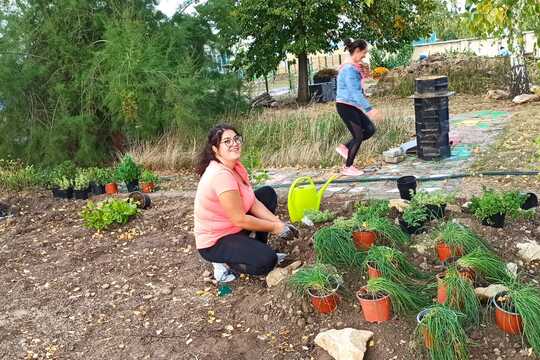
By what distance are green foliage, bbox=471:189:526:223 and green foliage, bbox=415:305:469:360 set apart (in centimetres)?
138

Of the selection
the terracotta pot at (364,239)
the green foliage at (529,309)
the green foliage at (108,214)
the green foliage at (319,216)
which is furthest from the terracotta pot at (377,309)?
the green foliage at (108,214)

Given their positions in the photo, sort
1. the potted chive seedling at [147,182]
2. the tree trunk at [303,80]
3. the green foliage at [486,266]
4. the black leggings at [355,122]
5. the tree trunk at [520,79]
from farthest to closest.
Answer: the tree trunk at [303,80]
the tree trunk at [520,79]
the potted chive seedling at [147,182]
the black leggings at [355,122]
the green foliage at [486,266]

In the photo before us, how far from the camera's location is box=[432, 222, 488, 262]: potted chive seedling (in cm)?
334

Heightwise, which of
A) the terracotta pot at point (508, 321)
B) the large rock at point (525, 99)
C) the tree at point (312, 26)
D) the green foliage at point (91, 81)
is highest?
the tree at point (312, 26)

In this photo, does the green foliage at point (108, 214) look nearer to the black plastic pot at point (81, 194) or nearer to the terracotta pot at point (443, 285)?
the black plastic pot at point (81, 194)

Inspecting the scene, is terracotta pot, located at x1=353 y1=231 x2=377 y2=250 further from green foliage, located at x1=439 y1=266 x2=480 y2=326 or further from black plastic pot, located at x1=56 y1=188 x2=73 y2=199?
black plastic pot, located at x1=56 y1=188 x2=73 y2=199

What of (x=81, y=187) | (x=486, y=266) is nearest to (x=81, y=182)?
(x=81, y=187)

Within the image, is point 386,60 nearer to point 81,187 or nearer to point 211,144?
point 81,187

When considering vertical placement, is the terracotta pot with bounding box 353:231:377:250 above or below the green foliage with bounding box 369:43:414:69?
below

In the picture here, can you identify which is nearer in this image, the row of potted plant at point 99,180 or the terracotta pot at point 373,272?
the terracotta pot at point 373,272

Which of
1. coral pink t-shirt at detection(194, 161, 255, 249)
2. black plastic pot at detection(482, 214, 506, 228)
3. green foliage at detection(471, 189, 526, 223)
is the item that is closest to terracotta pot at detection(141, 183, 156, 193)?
coral pink t-shirt at detection(194, 161, 255, 249)

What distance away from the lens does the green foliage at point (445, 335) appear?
8.27ft

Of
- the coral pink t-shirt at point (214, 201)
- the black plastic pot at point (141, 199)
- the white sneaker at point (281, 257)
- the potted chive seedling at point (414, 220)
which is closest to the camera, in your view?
the coral pink t-shirt at point (214, 201)

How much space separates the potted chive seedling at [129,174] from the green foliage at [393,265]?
13.5ft
